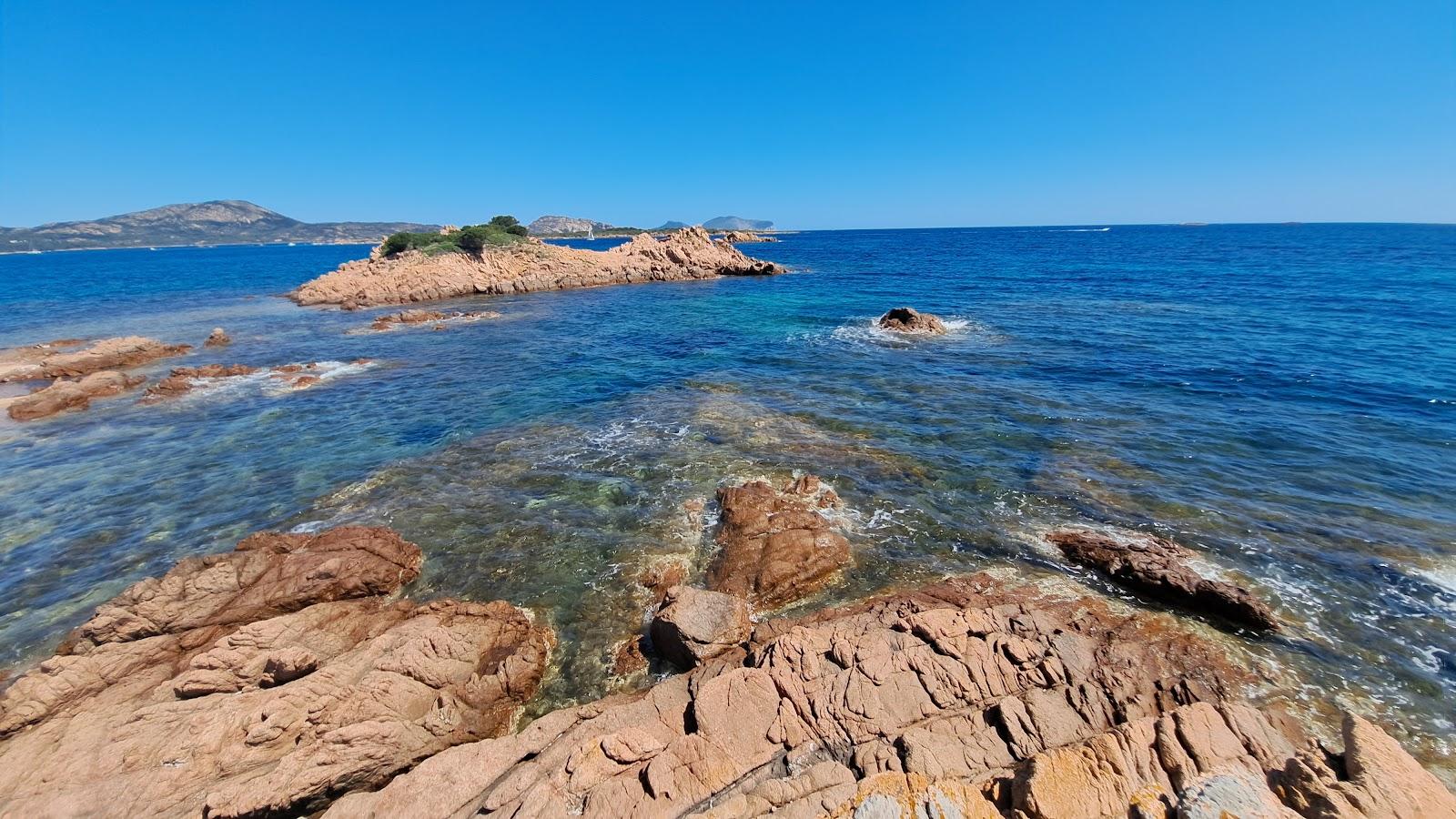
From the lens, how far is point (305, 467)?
1591 centimetres

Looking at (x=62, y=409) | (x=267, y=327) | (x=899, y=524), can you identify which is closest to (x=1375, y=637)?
(x=899, y=524)

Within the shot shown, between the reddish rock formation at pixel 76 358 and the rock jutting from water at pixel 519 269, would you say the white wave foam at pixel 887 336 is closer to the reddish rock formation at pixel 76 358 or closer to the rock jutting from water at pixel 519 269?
the reddish rock formation at pixel 76 358

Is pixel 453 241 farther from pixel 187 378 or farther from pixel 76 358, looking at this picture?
pixel 187 378

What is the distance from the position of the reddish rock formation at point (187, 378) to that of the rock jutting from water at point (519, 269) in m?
23.1

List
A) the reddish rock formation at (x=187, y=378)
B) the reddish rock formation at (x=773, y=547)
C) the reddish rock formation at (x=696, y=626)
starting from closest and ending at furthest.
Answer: the reddish rock formation at (x=696, y=626) → the reddish rock formation at (x=773, y=547) → the reddish rock formation at (x=187, y=378)

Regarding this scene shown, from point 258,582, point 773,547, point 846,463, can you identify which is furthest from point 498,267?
point 773,547

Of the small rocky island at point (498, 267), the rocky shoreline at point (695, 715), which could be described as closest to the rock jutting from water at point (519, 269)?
the small rocky island at point (498, 267)

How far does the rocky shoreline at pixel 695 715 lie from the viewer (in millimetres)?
5504

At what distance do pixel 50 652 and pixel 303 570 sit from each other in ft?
12.0

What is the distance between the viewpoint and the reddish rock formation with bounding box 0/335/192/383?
85.4ft

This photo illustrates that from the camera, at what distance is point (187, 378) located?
25.0 m

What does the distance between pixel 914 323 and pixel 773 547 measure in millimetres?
26111

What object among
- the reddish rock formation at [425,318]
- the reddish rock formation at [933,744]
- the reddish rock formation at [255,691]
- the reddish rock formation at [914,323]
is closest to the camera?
the reddish rock formation at [933,744]

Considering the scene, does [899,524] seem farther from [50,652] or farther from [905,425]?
[50,652]
